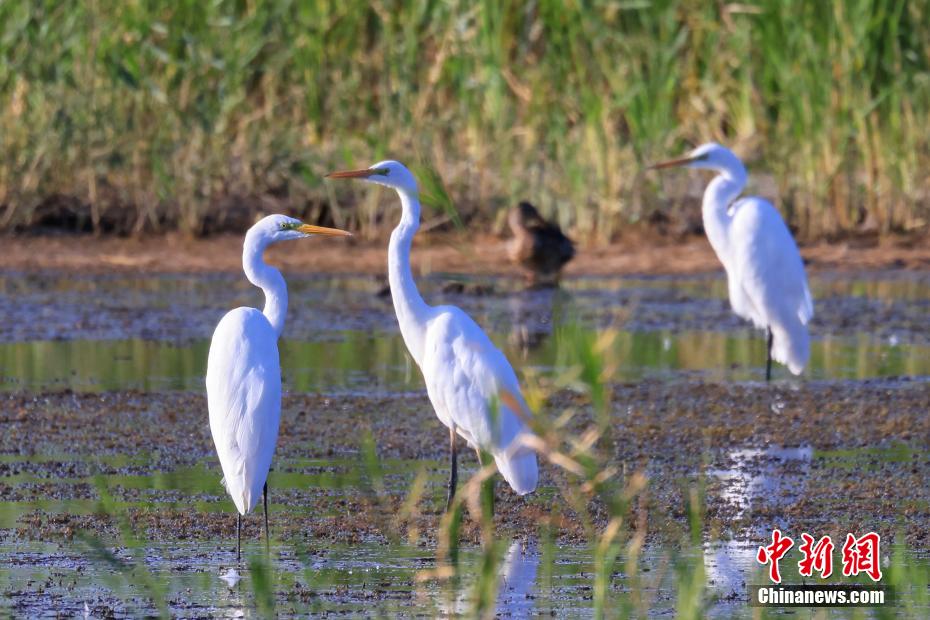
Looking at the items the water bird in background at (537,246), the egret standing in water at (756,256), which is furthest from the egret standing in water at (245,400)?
the water bird in background at (537,246)

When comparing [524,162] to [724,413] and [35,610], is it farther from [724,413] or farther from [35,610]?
[35,610]

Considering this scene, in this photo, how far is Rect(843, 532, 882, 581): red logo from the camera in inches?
188

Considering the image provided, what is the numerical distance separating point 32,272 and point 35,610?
8.24 m

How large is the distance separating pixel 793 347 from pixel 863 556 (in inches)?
154

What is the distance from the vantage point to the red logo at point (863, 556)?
4.77 meters

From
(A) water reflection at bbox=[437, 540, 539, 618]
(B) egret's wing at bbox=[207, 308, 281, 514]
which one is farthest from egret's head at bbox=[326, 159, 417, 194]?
(A) water reflection at bbox=[437, 540, 539, 618]

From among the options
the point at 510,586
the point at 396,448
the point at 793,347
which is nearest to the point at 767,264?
the point at 793,347

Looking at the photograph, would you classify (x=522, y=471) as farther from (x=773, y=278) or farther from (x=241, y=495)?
(x=773, y=278)

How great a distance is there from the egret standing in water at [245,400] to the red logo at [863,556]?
185 centimetres

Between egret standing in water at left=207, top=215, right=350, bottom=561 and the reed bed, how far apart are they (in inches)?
268

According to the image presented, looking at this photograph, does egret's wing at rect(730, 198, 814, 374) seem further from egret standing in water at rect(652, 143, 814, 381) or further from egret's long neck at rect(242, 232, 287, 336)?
egret's long neck at rect(242, 232, 287, 336)

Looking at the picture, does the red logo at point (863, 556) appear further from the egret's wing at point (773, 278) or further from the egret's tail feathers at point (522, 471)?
the egret's wing at point (773, 278)

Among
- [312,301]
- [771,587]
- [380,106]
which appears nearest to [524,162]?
[380,106]

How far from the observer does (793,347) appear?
349 inches
